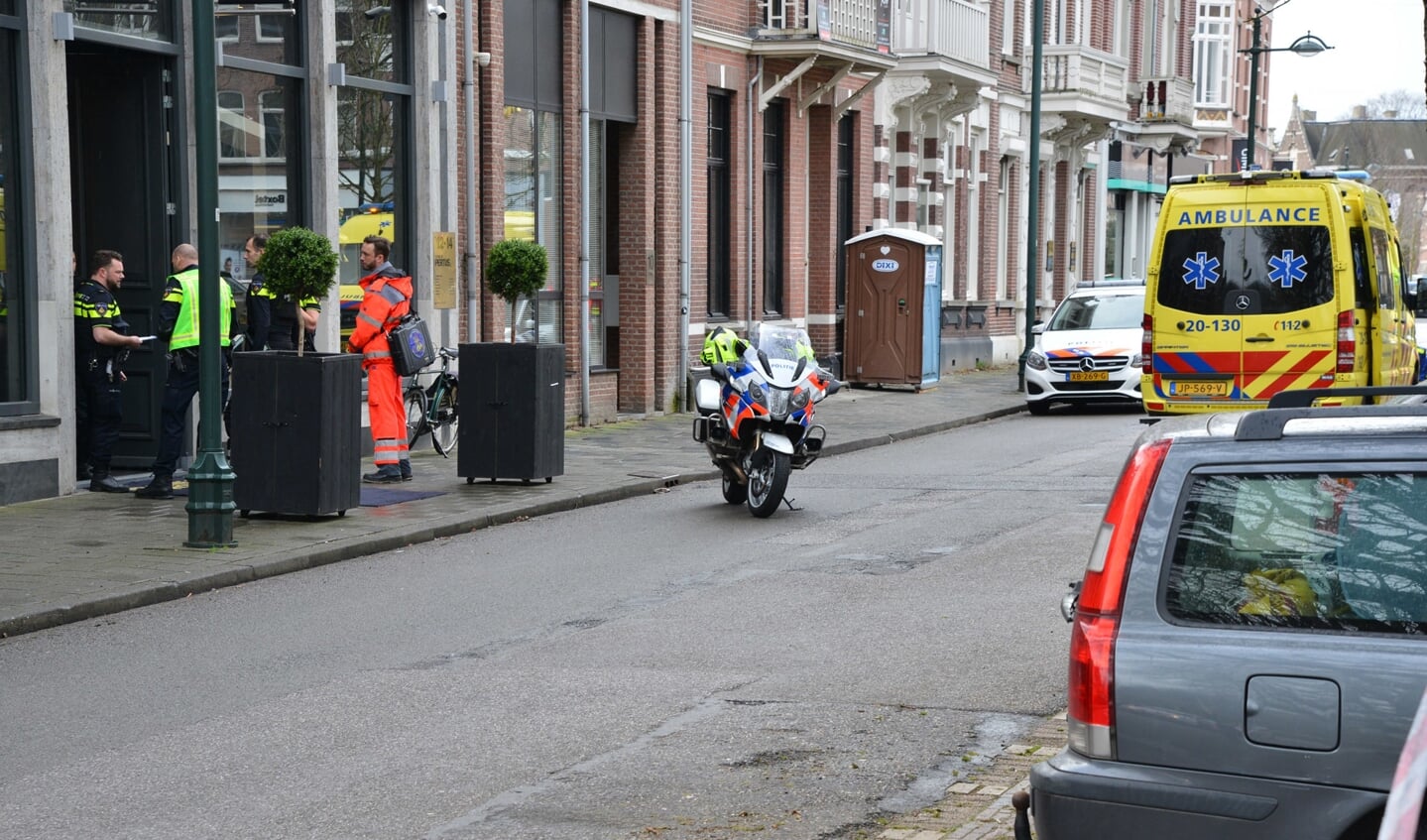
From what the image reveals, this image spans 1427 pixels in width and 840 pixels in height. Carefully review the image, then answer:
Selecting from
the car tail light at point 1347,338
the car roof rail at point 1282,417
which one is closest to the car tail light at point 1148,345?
the car tail light at point 1347,338

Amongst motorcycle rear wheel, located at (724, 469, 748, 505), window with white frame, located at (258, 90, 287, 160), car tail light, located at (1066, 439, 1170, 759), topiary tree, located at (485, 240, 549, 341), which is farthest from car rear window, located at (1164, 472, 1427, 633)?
window with white frame, located at (258, 90, 287, 160)

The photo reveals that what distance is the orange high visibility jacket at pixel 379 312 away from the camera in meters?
14.8

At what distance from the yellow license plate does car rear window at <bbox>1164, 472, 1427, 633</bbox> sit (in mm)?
13936

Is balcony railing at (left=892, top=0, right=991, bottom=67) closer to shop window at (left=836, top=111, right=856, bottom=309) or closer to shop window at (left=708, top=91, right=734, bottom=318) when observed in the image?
shop window at (left=836, top=111, right=856, bottom=309)

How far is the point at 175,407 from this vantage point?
1383 cm

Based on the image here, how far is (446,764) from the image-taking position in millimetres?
6422

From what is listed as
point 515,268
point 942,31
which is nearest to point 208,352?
point 515,268

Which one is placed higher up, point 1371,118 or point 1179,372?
point 1371,118

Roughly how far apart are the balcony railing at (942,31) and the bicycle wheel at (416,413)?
14.7 m

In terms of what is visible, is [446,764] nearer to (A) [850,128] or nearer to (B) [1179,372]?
(B) [1179,372]

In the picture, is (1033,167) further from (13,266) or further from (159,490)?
(13,266)

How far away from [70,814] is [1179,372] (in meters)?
13.6

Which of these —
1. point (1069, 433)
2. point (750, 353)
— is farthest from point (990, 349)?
point (750, 353)

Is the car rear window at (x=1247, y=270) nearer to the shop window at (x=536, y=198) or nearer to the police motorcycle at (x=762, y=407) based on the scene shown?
the police motorcycle at (x=762, y=407)
